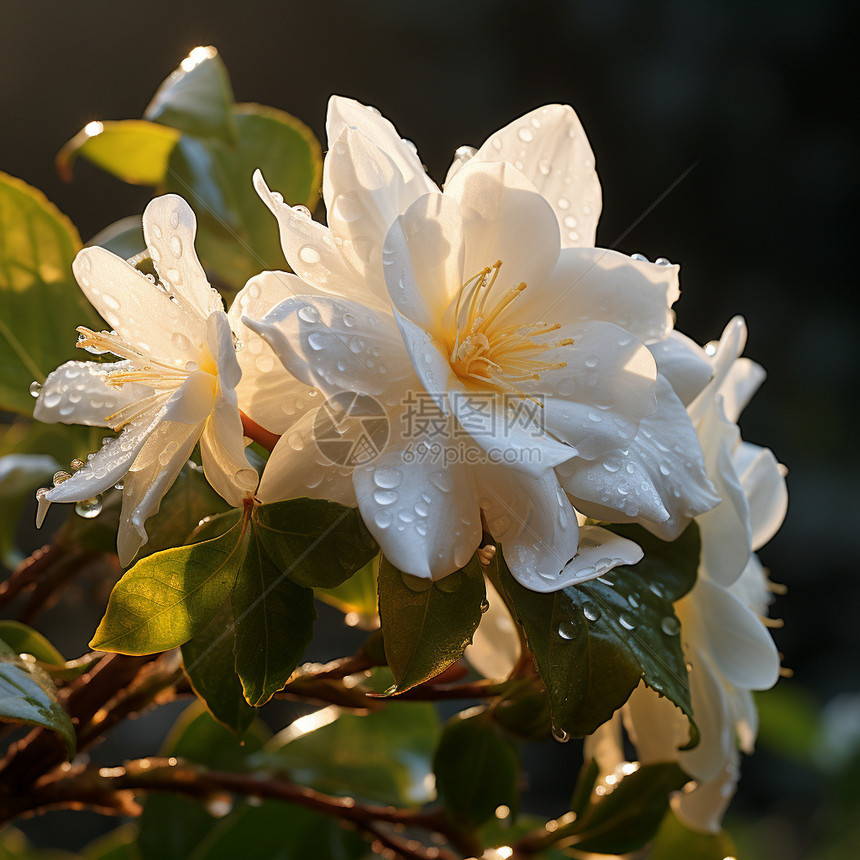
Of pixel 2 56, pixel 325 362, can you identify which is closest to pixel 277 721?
pixel 2 56

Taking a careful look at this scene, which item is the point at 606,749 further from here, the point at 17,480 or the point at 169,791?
the point at 17,480

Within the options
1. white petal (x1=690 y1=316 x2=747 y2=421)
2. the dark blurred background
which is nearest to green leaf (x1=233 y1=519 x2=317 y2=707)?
white petal (x1=690 y1=316 x2=747 y2=421)

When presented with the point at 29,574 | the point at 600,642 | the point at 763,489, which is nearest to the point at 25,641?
the point at 29,574

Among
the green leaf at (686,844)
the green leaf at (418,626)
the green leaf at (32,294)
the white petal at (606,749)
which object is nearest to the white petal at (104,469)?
the green leaf at (418,626)

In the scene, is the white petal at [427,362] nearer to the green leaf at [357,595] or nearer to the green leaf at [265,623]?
the green leaf at [265,623]

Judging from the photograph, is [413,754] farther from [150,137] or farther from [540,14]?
[540,14]

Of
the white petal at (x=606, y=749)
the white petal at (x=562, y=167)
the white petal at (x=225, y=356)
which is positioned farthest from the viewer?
the white petal at (x=606, y=749)
